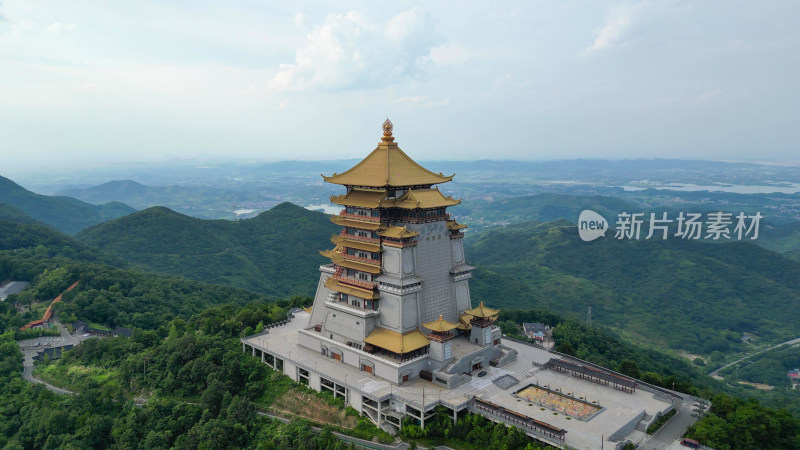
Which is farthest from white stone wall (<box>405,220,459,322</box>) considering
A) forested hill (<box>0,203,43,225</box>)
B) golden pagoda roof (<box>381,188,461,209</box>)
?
forested hill (<box>0,203,43,225</box>)

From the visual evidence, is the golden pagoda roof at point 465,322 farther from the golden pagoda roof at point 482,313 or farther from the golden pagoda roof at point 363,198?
the golden pagoda roof at point 363,198

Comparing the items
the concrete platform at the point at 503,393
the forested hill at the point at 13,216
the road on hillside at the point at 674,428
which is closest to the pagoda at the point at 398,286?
the concrete platform at the point at 503,393

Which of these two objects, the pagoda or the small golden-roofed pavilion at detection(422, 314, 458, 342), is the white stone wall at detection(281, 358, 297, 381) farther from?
the small golden-roofed pavilion at detection(422, 314, 458, 342)

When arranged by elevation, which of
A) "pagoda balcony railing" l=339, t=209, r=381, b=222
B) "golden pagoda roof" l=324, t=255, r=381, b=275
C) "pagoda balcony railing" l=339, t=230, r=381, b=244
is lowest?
"golden pagoda roof" l=324, t=255, r=381, b=275

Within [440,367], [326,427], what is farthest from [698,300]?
[326,427]

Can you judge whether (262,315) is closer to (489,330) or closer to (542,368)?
(489,330)

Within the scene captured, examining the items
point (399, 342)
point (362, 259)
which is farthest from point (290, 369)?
point (362, 259)
